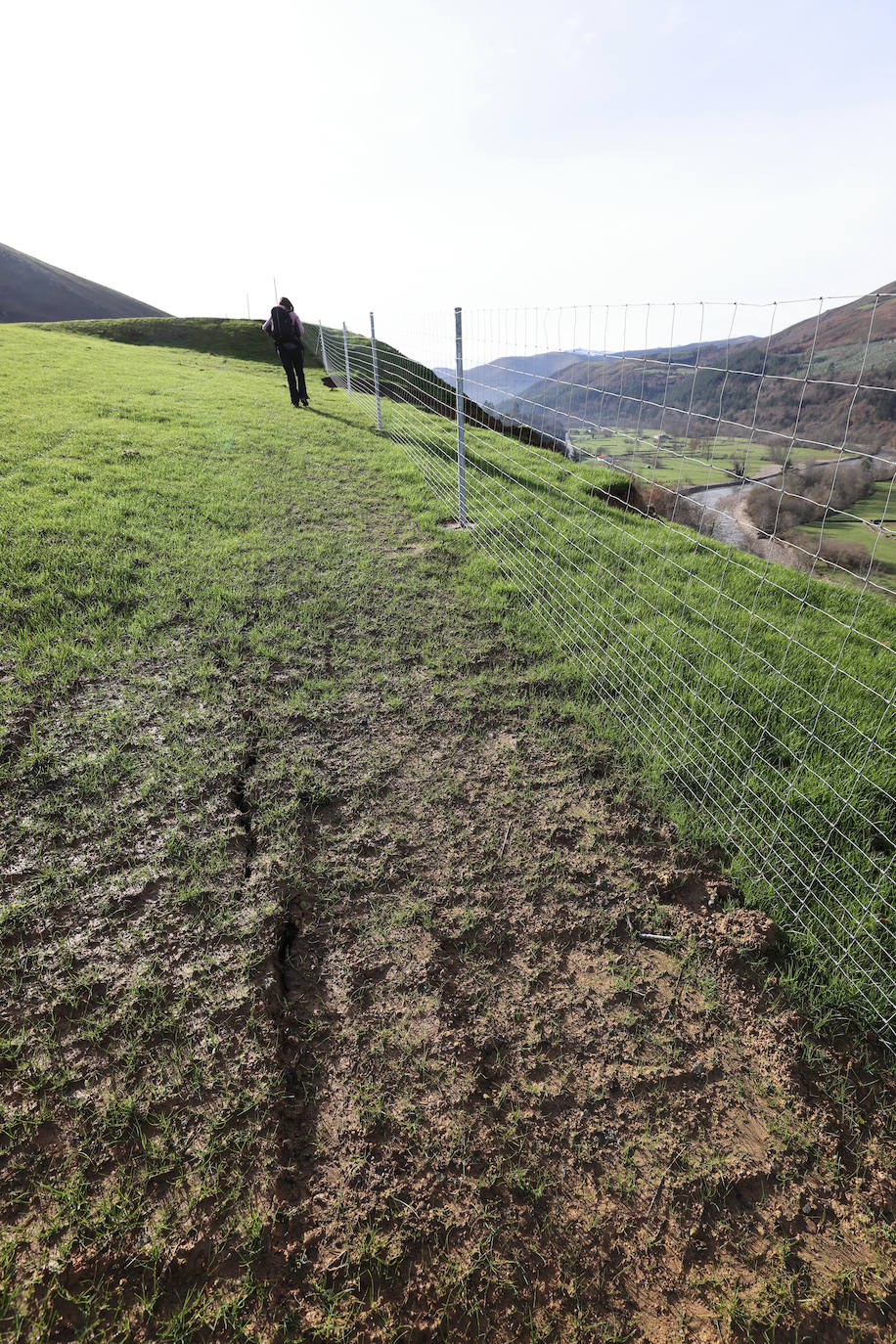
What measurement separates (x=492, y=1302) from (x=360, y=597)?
3.67 m

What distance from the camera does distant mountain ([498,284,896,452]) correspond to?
1.31 metres

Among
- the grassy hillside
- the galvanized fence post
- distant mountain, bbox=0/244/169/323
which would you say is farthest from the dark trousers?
distant mountain, bbox=0/244/169/323

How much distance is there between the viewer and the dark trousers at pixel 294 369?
952cm

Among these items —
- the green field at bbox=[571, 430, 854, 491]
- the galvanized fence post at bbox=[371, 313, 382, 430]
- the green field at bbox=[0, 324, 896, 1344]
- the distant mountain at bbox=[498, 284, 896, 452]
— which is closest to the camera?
the distant mountain at bbox=[498, 284, 896, 452]

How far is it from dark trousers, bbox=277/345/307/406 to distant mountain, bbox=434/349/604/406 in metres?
6.07

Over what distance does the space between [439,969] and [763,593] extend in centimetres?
359

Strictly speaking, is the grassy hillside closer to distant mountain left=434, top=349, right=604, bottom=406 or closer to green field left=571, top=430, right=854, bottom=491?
distant mountain left=434, top=349, right=604, bottom=406

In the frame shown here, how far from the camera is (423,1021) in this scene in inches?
74.4

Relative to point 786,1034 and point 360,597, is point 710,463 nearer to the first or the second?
point 786,1034

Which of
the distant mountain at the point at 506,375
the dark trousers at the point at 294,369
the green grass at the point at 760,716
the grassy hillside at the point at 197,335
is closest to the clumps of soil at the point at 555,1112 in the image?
the green grass at the point at 760,716

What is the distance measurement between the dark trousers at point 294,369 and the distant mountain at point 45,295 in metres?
72.7

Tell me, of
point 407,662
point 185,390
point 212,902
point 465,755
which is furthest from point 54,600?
point 185,390

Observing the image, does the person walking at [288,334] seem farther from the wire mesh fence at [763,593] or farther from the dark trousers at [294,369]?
the wire mesh fence at [763,593]

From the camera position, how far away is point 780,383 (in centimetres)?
165
